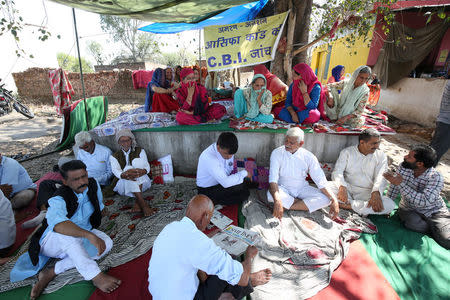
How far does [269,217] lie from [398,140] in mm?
5164

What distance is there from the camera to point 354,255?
2.19 m

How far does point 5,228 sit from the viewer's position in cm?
224

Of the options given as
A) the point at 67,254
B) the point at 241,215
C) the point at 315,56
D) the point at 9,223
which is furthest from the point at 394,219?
the point at 315,56

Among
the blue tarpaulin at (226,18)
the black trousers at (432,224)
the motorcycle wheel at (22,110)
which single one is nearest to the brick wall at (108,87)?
the motorcycle wheel at (22,110)

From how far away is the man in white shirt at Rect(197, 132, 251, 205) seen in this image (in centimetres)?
251

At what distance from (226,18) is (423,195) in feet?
20.1

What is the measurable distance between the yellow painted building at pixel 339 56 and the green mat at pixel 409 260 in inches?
256

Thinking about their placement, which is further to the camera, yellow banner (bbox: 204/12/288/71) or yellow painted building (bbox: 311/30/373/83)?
yellow painted building (bbox: 311/30/373/83)

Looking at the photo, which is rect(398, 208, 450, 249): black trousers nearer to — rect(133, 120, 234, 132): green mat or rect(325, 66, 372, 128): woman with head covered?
rect(325, 66, 372, 128): woman with head covered

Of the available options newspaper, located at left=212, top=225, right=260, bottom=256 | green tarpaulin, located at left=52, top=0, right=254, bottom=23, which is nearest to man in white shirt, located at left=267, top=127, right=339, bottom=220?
newspaper, located at left=212, top=225, right=260, bottom=256

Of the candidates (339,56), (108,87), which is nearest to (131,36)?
(108,87)

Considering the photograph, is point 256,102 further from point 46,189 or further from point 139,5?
point 46,189

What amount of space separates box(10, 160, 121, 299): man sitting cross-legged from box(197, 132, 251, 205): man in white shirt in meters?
1.29

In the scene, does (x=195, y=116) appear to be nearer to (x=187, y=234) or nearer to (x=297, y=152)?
(x=297, y=152)
